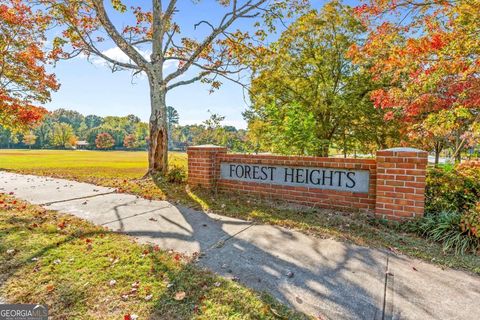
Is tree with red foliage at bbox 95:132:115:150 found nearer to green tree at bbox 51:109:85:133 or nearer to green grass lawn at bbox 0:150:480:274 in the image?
green tree at bbox 51:109:85:133

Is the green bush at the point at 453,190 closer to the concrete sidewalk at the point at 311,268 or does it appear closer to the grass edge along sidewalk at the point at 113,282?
the concrete sidewalk at the point at 311,268

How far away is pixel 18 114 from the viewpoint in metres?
12.4

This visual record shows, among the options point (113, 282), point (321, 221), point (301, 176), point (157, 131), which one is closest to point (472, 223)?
point (321, 221)

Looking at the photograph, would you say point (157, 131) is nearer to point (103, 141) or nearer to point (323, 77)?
point (323, 77)

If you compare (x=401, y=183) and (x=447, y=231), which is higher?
(x=401, y=183)

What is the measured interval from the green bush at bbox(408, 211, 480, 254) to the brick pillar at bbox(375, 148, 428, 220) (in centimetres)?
19

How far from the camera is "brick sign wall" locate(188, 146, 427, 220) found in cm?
383

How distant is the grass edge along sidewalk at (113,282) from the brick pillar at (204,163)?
8.81ft

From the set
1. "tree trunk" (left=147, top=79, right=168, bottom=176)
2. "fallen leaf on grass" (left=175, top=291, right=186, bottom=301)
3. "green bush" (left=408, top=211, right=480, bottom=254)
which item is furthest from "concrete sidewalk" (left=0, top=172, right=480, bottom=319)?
"tree trunk" (left=147, top=79, right=168, bottom=176)

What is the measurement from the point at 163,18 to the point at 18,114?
9869 mm

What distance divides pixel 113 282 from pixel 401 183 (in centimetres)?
387

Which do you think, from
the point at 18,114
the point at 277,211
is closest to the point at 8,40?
the point at 18,114

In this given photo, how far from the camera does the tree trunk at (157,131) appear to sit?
23.7 feet

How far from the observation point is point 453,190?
3.95 m
